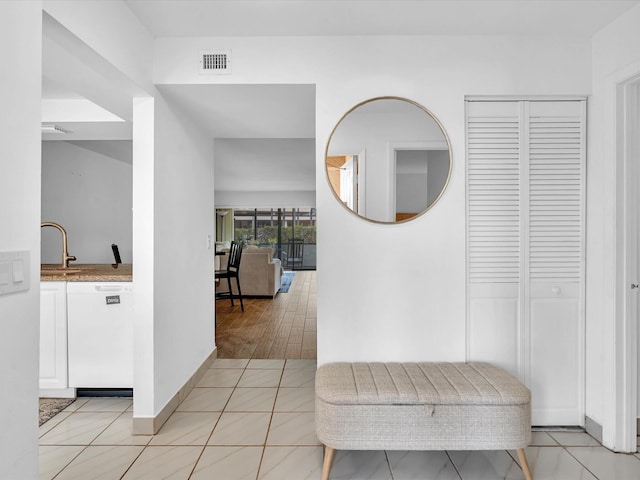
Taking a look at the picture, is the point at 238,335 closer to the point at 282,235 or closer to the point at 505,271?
the point at 505,271

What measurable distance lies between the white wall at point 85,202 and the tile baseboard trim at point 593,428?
520cm

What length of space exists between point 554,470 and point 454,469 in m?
0.49

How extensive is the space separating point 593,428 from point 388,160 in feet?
6.39

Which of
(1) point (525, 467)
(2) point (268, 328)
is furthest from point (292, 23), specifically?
(2) point (268, 328)

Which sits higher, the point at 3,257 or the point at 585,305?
the point at 3,257

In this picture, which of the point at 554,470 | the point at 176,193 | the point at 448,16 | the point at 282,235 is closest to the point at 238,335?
the point at 176,193

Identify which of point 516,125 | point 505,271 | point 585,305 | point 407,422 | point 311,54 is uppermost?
point 311,54

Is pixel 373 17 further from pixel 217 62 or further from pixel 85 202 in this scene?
pixel 85 202

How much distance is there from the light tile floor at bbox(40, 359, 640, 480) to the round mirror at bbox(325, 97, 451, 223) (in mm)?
1330

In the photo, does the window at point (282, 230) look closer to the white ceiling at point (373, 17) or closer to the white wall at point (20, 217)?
the white ceiling at point (373, 17)

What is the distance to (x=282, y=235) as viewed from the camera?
1216 centimetres

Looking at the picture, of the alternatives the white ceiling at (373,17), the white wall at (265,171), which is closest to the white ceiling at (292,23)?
the white ceiling at (373,17)

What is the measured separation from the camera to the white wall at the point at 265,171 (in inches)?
193

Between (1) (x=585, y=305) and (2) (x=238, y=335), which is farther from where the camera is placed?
(2) (x=238, y=335)
